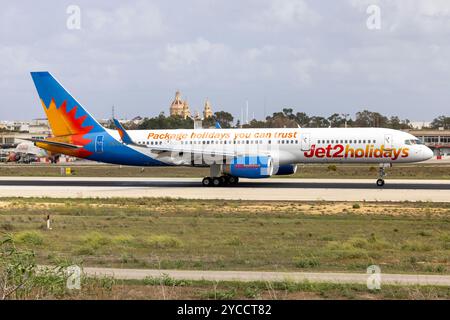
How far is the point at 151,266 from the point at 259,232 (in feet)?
29.1

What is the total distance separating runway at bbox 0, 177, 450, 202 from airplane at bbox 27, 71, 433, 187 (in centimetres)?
169

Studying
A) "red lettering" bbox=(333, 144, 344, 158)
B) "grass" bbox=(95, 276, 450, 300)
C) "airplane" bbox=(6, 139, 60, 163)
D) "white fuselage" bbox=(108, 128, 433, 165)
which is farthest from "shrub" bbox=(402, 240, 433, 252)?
"airplane" bbox=(6, 139, 60, 163)

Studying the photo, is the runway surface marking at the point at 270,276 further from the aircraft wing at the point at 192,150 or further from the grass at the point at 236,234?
the aircraft wing at the point at 192,150

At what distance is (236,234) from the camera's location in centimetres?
2719

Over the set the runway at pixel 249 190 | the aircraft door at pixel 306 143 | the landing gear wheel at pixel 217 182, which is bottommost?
the runway at pixel 249 190

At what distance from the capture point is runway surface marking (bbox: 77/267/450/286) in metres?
17.1

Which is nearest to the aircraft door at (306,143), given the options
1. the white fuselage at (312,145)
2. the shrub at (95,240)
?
the white fuselage at (312,145)

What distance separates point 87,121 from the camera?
55.0 meters

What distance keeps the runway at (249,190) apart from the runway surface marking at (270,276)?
23041 mm

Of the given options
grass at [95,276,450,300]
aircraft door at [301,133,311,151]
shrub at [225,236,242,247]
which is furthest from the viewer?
aircraft door at [301,133,311,151]

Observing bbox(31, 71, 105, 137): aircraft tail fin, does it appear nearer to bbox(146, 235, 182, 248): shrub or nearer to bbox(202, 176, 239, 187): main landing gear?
bbox(202, 176, 239, 187): main landing gear

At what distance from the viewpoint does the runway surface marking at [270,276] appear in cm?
1712
